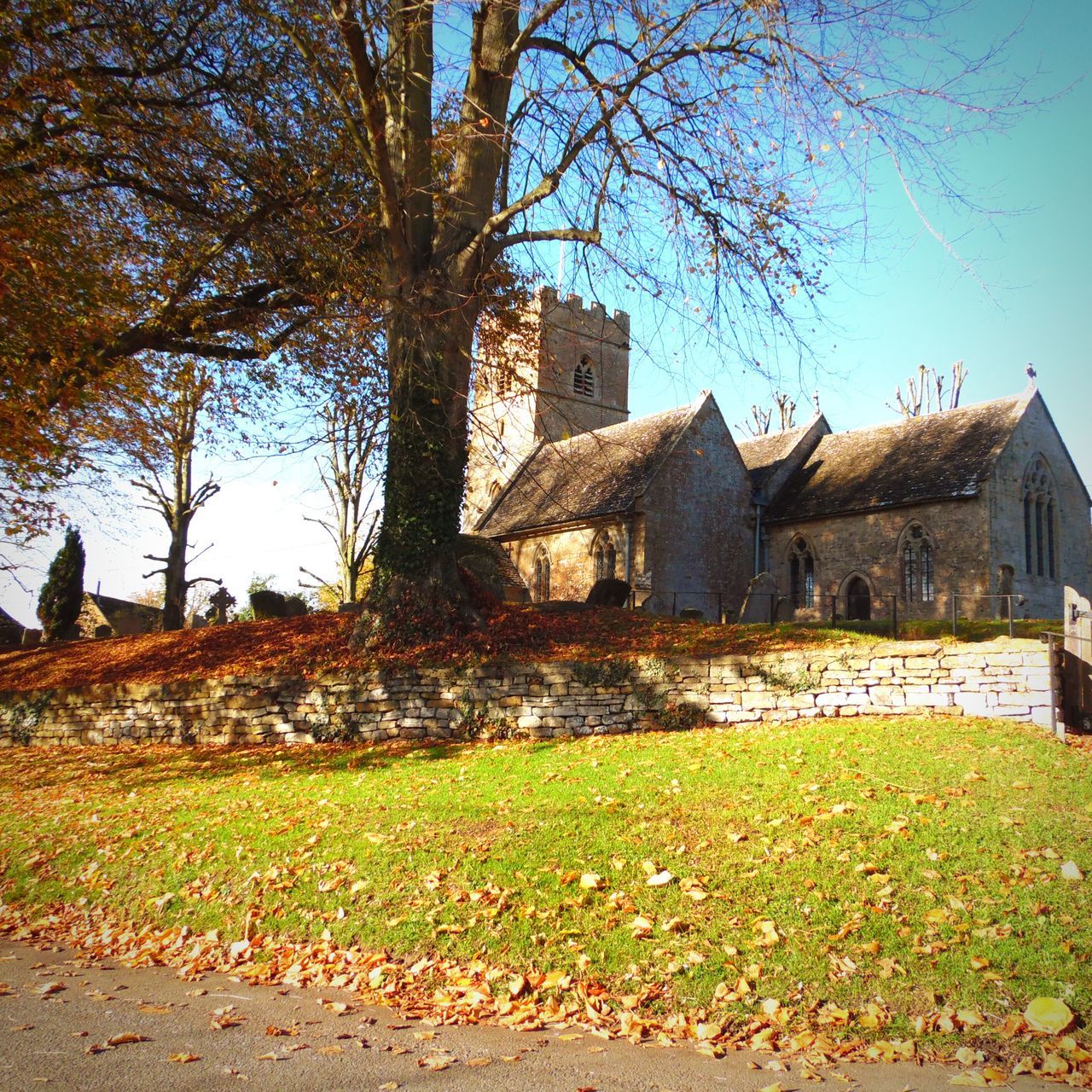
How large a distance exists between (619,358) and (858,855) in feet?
137

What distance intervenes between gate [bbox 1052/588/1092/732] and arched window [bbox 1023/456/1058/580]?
18300 mm

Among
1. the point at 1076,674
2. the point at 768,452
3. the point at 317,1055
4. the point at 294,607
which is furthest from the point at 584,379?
the point at 317,1055

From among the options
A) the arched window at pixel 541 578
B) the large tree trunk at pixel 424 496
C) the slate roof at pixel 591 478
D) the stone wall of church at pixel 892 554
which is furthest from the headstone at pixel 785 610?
the large tree trunk at pixel 424 496

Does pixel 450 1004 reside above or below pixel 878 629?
below

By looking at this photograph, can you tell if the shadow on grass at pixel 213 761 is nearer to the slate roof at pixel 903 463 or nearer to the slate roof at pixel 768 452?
the slate roof at pixel 903 463

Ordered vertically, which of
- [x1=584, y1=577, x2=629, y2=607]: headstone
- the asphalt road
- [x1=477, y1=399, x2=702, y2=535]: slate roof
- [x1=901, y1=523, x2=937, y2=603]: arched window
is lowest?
the asphalt road

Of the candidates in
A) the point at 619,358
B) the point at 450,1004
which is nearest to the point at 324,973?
the point at 450,1004

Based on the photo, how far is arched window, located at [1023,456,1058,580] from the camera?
26.6m

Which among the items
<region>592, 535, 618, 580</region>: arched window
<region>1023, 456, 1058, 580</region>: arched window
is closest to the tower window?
<region>592, 535, 618, 580</region>: arched window

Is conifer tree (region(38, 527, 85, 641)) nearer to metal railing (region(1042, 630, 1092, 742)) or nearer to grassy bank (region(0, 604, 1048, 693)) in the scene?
grassy bank (region(0, 604, 1048, 693))

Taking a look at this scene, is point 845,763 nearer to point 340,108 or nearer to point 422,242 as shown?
point 422,242

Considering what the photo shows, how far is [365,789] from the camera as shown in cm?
922

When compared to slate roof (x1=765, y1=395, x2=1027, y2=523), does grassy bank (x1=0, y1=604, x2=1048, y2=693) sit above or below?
below

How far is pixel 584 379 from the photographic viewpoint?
4347 centimetres
